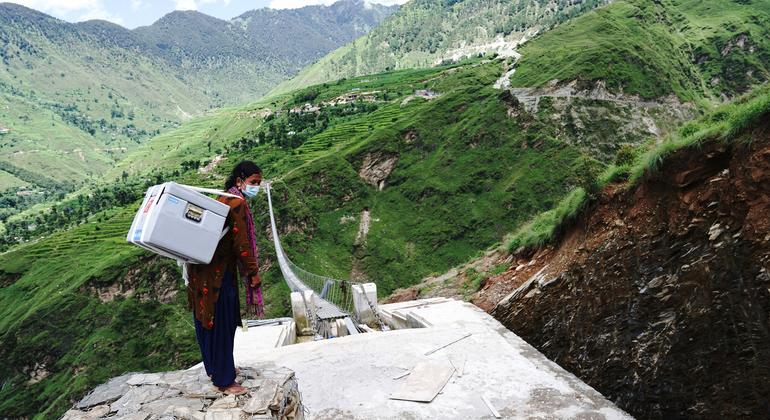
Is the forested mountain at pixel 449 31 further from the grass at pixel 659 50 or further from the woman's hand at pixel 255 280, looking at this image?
the woman's hand at pixel 255 280

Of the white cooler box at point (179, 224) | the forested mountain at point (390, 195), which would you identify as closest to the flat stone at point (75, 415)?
the white cooler box at point (179, 224)

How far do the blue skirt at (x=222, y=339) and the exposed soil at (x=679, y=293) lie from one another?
160 inches

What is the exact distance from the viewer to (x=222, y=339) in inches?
148

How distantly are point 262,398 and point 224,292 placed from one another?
A: 2.84 ft

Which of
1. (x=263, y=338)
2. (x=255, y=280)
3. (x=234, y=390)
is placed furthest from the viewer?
(x=263, y=338)

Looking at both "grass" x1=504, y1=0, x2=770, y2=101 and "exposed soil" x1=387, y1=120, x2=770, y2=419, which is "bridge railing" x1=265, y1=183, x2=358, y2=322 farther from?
"grass" x1=504, y1=0, x2=770, y2=101

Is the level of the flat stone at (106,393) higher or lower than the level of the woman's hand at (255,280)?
lower

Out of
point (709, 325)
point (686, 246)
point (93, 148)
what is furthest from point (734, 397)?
point (93, 148)

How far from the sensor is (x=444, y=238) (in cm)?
4381

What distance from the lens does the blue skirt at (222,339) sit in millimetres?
3734

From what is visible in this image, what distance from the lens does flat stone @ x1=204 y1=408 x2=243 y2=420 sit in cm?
333

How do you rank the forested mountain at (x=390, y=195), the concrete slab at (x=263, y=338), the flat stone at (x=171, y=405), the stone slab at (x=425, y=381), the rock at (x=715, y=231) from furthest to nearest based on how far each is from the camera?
the forested mountain at (x=390, y=195) → the concrete slab at (x=263, y=338) → the stone slab at (x=425, y=381) → the rock at (x=715, y=231) → the flat stone at (x=171, y=405)

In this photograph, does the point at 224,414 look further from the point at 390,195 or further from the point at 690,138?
the point at 390,195

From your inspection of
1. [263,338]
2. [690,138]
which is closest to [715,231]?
[690,138]
